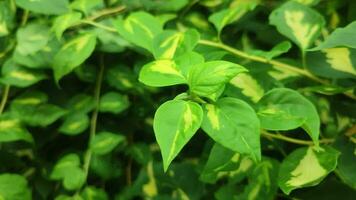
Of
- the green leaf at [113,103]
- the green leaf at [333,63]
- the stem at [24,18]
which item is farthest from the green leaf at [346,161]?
the stem at [24,18]

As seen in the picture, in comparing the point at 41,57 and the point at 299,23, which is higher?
the point at 299,23

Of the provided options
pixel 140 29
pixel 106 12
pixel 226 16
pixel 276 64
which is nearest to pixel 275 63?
pixel 276 64

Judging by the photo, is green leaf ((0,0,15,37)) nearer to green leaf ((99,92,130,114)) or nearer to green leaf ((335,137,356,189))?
green leaf ((99,92,130,114))

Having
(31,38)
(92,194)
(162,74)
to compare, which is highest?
(162,74)

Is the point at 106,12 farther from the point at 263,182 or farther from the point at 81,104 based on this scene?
the point at 263,182

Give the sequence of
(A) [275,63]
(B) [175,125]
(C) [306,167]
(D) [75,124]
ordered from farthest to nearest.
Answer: (D) [75,124] < (A) [275,63] < (C) [306,167] < (B) [175,125]

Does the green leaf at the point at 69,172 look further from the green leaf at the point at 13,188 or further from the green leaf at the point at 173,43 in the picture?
the green leaf at the point at 173,43
